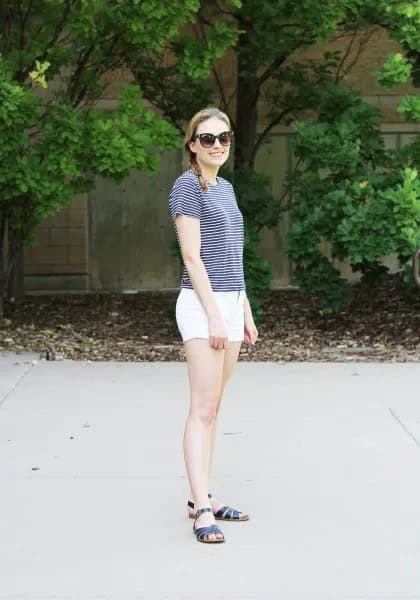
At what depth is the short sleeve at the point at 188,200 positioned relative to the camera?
5.09 metres

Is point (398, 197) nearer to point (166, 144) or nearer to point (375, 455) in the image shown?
point (166, 144)

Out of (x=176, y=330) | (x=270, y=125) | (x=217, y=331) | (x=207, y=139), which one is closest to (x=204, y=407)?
(x=217, y=331)

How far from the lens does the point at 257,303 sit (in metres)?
11.8

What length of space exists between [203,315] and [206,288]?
0.13 m

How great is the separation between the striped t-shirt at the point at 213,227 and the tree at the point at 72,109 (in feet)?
16.3

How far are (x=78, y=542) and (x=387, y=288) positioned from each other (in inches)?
392

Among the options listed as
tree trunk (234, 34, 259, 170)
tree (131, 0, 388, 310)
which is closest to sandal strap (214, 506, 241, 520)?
tree (131, 0, 388, 310)

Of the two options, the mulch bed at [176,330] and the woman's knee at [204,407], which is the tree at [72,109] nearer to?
the mulch bed at [176,330]

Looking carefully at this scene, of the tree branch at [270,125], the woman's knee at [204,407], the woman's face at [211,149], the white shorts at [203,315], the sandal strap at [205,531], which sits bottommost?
the sandal strap at [205,531]

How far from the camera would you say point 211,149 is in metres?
5.18

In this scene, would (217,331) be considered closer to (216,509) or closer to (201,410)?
(201,410)

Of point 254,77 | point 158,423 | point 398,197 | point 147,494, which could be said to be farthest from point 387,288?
point 147,494

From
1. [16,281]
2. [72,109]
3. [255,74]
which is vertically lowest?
[16,281]

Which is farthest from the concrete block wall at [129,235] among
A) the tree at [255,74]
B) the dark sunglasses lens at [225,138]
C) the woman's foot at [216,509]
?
the dark sunglasses lens at [225,138]
